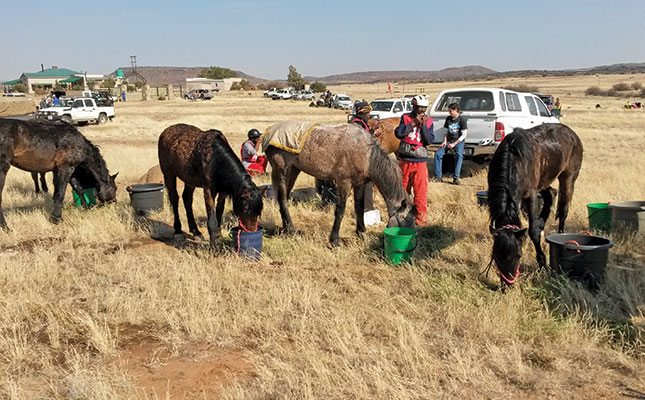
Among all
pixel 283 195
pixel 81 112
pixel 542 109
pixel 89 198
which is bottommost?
pixel 89 198

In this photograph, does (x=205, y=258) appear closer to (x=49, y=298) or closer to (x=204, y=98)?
(x=49, y=298)

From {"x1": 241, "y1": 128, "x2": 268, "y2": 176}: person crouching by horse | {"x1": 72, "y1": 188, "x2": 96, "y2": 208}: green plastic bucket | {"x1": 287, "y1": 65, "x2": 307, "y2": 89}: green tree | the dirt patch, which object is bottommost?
the dirt patch

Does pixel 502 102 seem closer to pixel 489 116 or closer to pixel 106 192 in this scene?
pixel 489 116

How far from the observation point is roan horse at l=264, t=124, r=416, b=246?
21.8ft

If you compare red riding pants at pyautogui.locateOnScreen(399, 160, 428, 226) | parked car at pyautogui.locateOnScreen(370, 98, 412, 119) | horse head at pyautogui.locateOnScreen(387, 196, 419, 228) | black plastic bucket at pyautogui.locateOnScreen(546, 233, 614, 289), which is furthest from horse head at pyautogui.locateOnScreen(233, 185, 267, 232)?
parked car at pyautogui.locateOnScreen(370, 98, 412, 119)

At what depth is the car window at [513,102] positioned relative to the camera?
11.3 meters

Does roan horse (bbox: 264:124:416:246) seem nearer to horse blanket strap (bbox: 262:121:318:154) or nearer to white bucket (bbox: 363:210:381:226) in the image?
horse blanket strap (bbox: 262:121:318:154)

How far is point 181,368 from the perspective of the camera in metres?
3.95

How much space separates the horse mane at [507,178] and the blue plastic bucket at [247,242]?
2.86 m

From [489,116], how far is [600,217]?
4463 millimetres

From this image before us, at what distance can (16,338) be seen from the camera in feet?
14.0

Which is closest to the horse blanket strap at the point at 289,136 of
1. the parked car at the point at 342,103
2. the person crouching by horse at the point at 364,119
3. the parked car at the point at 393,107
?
the person crouching by horse at the point at 364,119

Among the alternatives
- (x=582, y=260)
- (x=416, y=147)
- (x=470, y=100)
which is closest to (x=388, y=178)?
(x=416, y=147)

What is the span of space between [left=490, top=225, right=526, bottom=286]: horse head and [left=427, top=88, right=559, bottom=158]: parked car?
6.34 metres
